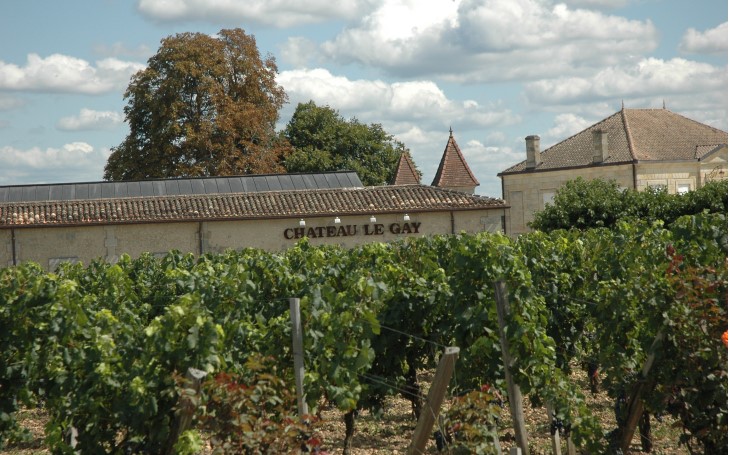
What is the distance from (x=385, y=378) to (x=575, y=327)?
112 inches

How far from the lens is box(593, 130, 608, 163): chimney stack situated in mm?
41603

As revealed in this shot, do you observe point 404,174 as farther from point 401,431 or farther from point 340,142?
point 401,431

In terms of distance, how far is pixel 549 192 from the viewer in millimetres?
43500

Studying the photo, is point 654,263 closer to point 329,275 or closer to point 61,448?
point 329,275

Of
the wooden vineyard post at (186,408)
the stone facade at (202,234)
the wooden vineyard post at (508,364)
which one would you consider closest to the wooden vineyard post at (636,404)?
the wooden vineyard post at (508,364)

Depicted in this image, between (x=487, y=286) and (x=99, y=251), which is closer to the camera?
(x=487, y=286)

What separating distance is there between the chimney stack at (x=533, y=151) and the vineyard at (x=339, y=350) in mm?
35056

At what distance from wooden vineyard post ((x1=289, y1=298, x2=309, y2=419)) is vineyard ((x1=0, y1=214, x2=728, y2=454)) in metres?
0.10

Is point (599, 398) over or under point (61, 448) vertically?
under

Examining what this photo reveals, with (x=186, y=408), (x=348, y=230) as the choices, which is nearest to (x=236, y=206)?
(x=348, y=230)

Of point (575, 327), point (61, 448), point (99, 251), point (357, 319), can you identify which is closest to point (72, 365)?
point (61, 448)

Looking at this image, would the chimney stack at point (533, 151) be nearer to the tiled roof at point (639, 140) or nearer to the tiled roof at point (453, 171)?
the tiled roof at point (639, 140)

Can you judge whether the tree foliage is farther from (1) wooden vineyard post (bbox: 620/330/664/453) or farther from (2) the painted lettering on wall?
(1) wooden vineyard post (bbox: 620/330/664/453)

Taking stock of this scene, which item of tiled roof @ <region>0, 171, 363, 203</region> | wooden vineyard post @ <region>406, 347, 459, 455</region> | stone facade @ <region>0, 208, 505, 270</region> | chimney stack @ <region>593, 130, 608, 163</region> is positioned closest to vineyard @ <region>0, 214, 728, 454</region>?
wooden vineyard post @ <region>406, 347, 459, 455</region>
